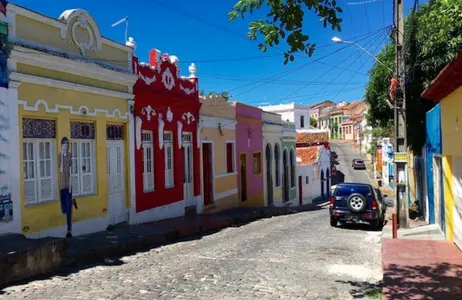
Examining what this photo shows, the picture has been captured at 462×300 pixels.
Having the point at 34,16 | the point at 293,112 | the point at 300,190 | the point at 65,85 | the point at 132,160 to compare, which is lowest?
the point at 300,190

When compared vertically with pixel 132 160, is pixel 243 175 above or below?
below

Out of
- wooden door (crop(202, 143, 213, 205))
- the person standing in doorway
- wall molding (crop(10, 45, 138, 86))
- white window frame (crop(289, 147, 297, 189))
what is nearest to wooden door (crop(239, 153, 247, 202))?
wooden door (crop(202, 143, 213, 205))

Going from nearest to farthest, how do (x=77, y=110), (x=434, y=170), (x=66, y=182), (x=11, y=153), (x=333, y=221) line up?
(x=11, y=153) → (x=66, y=182) → (x=77, y=110) → (x=434, y=170) → (x=333, y=221)

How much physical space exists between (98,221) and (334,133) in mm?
Answer: 86559

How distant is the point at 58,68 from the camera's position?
10984 mm

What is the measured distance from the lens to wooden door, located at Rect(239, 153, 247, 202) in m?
23.0

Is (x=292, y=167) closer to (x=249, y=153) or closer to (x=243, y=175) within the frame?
(x=249, y=153)

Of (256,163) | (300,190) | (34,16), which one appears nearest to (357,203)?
(34,16)

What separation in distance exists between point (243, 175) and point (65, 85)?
13.3m

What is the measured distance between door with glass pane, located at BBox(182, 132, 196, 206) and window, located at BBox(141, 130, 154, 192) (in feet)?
7.76

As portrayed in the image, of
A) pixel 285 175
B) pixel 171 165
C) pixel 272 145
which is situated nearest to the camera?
pixel 171 165

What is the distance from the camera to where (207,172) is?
1934cm

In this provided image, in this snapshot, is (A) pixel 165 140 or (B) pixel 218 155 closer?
(A) pixel 165 140

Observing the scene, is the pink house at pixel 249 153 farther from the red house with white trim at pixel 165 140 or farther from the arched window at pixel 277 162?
the red house with white trim at pixel 165 140
